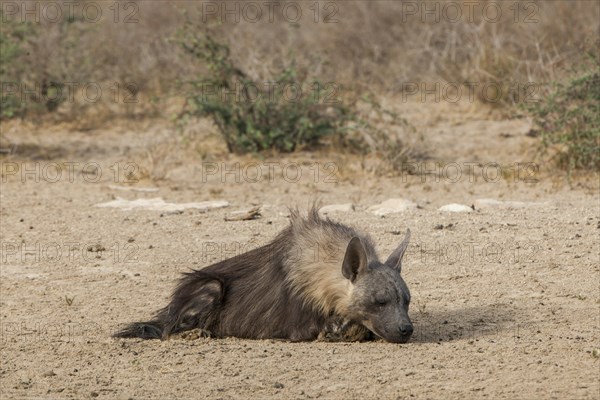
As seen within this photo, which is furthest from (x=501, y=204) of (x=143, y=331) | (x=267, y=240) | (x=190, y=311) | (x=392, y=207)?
(x=143, y=331)

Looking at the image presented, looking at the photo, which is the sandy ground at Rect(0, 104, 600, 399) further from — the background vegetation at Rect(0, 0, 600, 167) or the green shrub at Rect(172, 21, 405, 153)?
the background vegetation at Rect(0, 0, 600, 167)

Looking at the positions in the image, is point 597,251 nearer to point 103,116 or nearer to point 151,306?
point 151,306

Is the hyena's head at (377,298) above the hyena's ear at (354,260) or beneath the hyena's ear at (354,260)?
beneath

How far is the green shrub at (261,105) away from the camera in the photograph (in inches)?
536

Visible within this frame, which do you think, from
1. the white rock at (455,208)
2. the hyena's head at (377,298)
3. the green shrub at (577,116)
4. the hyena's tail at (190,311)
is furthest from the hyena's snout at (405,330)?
the green shrub at (577,116)

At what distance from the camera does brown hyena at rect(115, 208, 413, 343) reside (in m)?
6.54

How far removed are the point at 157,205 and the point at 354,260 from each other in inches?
182

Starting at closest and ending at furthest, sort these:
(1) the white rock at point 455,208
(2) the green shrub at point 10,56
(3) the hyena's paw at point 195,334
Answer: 1. (3) the hyena's paw at point 195,334
2. (1) the white rock at point 455,208
3. (2) the green shrub at point 10,56

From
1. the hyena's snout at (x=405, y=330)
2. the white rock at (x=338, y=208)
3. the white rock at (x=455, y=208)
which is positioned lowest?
the hyena's snout at (x=405, y=330)

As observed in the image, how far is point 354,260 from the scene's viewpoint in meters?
6.57

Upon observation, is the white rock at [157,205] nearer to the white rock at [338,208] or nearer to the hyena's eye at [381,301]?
the white rock at [338,208]

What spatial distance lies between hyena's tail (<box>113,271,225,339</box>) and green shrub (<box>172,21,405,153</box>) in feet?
21.7

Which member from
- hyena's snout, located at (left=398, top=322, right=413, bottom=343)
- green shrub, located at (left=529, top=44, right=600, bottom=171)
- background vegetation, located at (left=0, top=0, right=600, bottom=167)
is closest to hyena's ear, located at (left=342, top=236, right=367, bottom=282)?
hyena's snout, located at (left=398, top=322, right=413, bottom=343)

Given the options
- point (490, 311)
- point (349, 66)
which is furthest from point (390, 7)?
point (490, 311)
